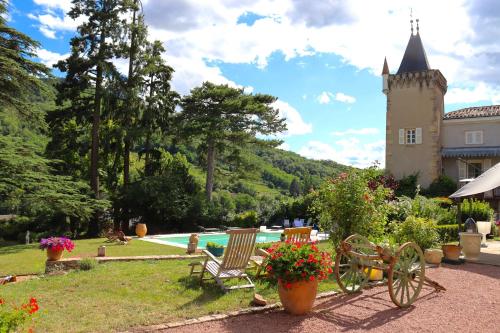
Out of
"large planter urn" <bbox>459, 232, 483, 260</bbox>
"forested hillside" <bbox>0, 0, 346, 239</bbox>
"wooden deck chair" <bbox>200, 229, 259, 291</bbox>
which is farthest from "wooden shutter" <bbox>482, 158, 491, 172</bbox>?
"wooden deck chair" <bbox>200, 229, 259, 291</bbox>

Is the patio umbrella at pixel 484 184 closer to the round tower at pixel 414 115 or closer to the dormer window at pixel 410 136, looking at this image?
the round tower at pixel 414 115

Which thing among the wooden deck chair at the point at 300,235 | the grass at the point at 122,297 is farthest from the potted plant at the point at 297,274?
the wooden deck chair at the point at 300,235

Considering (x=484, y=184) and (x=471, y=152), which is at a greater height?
(x=471, y=152)

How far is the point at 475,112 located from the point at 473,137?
185 cm

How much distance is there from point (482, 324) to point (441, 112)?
2666 centimetres

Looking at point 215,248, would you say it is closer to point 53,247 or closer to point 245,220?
point 53,247

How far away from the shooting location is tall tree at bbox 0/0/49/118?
1488 cm

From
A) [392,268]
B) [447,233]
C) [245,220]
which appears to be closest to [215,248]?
[392,268]

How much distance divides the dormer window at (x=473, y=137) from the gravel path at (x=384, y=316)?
76.8ft

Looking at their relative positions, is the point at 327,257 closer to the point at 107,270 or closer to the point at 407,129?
the point at 107,270

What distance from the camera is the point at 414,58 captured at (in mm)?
29156

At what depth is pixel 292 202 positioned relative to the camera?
23578mm

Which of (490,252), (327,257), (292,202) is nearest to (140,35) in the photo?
(292,202)

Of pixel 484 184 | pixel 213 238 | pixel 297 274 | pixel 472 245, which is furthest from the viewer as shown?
pixel 213 238
